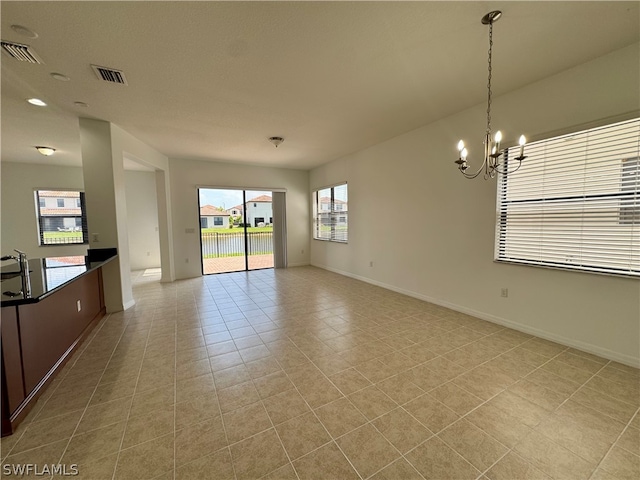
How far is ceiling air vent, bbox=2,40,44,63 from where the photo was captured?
6.46ft

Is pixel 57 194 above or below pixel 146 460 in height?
above

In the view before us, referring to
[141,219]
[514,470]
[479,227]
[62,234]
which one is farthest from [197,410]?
[62,234]

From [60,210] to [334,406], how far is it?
27.5 ft

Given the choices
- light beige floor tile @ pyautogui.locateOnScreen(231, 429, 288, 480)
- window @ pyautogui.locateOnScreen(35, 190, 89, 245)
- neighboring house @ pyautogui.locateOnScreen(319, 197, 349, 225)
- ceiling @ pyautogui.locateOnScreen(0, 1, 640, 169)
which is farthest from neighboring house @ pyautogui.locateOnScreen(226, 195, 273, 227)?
light beige floor tile @ pyautogui.locateOnScreen(231, 429, 288, 480)

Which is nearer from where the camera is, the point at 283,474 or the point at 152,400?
the point at 283,474

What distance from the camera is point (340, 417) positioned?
175 centimetres

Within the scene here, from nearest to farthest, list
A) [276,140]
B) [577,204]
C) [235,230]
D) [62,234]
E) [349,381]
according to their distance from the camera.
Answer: [349,381] → [577,204] → [276,140] → [62,234] → [235,230]

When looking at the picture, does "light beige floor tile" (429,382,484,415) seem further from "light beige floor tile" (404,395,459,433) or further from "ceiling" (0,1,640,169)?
"ceiling" (0,1,640,169)

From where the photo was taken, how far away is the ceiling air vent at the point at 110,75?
2.30 meters

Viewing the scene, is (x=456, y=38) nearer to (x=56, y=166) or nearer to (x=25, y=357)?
(x=25, y=357)

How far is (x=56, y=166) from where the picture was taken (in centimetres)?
631

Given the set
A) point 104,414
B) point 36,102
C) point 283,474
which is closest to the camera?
point 283,474

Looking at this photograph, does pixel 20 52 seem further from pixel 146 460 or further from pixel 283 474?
pixel 283 474

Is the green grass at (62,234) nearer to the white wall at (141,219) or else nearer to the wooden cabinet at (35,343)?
the white wall at (141,219)
